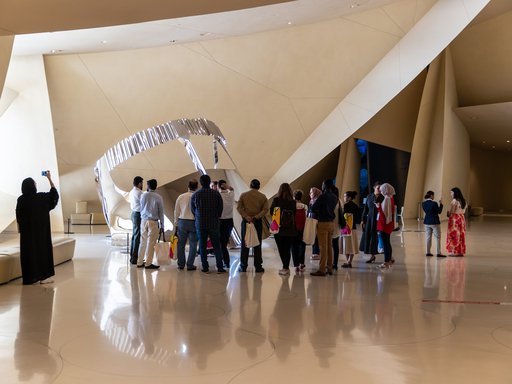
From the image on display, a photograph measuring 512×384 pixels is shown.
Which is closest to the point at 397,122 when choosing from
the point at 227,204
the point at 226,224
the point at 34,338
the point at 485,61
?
the point at 485,61

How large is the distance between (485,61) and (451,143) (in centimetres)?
368

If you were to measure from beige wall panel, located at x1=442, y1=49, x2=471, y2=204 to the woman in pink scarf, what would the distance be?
50.9 ft

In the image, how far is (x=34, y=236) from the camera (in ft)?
26.1

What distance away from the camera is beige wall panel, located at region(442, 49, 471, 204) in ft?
82.0

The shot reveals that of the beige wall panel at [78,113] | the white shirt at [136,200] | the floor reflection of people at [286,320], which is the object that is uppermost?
the beige wall panel at [78,113]

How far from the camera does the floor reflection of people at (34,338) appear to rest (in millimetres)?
4141

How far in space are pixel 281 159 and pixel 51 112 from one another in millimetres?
7654

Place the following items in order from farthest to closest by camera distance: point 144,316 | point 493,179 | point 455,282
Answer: point 493,179 < point 455,282 < point 144,316

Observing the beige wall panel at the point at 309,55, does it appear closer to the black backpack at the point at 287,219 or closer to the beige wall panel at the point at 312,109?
the beige wall panel at the point at 312,109

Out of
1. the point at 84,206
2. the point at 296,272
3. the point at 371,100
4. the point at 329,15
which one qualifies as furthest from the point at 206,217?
the point at 84,206

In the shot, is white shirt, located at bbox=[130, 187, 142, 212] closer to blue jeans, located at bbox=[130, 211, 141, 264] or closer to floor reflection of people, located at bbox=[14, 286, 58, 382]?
blue jeans, located at bbox=[130, 211, 141, 264]

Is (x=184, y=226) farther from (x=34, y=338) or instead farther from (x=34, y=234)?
(x=34, y=338)

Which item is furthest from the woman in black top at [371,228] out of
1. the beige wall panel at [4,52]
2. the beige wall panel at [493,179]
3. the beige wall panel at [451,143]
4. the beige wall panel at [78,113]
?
the beige wall panel at [493,179]

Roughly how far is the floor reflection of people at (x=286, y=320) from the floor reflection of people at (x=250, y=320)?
0.12 metres
